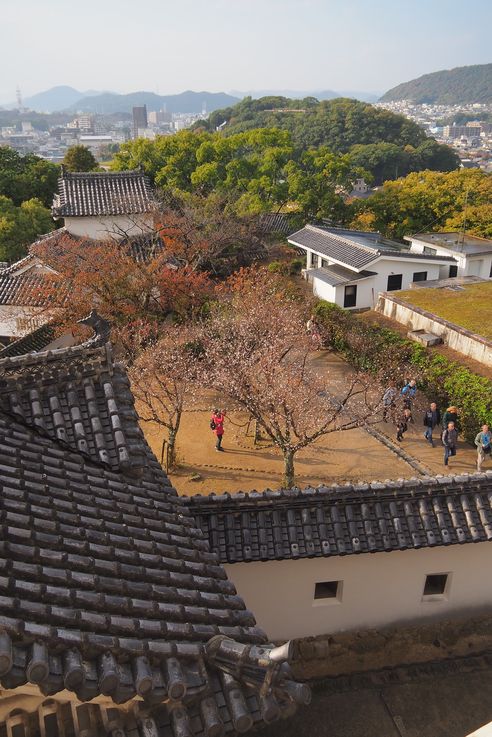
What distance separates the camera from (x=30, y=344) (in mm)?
20969

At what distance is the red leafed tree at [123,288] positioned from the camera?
20.5 m

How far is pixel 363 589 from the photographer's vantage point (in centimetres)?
973

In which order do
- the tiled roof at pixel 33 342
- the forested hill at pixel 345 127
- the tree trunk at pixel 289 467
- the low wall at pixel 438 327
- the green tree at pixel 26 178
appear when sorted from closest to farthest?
the tree trunk at pixel 289 467 → the tiled roof at pixel 33 342 → the low wall at pixel 438 327 → the green tree at pixel 26 178 → the forested hill at pixel 345 127

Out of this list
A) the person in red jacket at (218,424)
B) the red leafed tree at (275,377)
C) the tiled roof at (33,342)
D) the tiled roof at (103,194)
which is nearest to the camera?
the red leafed tree at (275,377)

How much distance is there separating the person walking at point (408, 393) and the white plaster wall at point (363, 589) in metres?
8.31

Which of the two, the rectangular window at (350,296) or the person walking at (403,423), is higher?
the rectangular window at (350,296)

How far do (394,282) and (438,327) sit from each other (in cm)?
767

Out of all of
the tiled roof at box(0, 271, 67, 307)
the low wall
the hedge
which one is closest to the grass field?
the low wall

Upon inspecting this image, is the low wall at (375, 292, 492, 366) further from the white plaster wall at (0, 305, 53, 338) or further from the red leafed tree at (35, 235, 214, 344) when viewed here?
the white plaster wall at (0, 305, 53, 338)

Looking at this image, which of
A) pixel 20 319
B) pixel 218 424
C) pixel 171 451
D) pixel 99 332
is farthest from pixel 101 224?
pixel 99 332

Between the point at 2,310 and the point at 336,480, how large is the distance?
56.1 ft

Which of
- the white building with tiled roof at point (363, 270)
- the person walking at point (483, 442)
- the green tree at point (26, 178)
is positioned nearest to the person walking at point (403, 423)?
the person walking at point (483, 442)

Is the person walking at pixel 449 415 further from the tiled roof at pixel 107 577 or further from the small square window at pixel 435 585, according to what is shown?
the tiled roof at pixel 107 577

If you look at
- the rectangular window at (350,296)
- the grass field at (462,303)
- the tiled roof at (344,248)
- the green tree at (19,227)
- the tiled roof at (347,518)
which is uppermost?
the green tree at (19,227)
